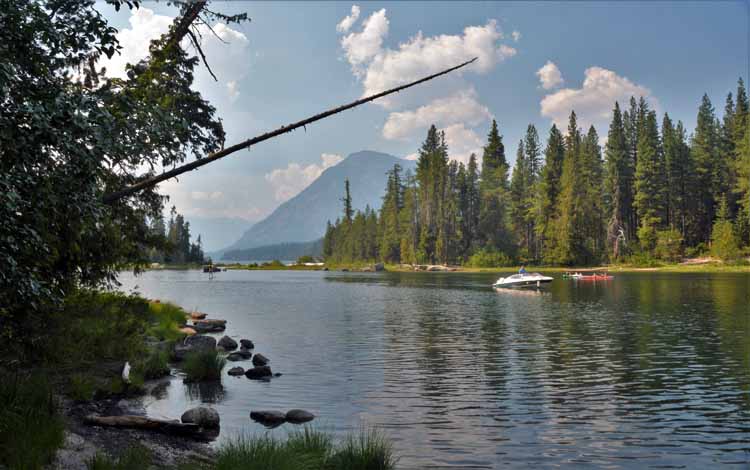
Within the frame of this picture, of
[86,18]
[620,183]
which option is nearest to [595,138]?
[620,183]

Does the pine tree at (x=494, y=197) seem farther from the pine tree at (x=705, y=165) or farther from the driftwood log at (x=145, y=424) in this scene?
the driftwood log at (x=145, y=424)

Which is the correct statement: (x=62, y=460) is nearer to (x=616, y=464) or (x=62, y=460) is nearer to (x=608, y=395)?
(x=616, y=464)

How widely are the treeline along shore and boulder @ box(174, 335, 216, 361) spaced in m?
85.4

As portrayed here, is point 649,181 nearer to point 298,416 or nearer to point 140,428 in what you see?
point 298,416

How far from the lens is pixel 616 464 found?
33.6ft

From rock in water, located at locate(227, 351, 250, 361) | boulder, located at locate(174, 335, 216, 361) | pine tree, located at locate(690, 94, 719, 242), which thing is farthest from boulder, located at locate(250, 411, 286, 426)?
pine tree, located at locate(690, 94, 719, 242)

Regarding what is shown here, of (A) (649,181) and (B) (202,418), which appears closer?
(B) (202,418)

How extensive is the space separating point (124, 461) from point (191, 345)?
15.0 metres

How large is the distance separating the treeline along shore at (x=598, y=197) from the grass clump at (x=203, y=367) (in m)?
87.6

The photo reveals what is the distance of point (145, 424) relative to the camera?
36.3 feet

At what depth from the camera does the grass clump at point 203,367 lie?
58.1 feet

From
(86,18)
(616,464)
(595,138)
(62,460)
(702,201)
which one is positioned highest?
(595,138)

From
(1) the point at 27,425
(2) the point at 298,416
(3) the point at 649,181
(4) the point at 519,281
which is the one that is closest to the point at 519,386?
(2) the point at 298,416

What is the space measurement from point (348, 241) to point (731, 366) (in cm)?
15049
